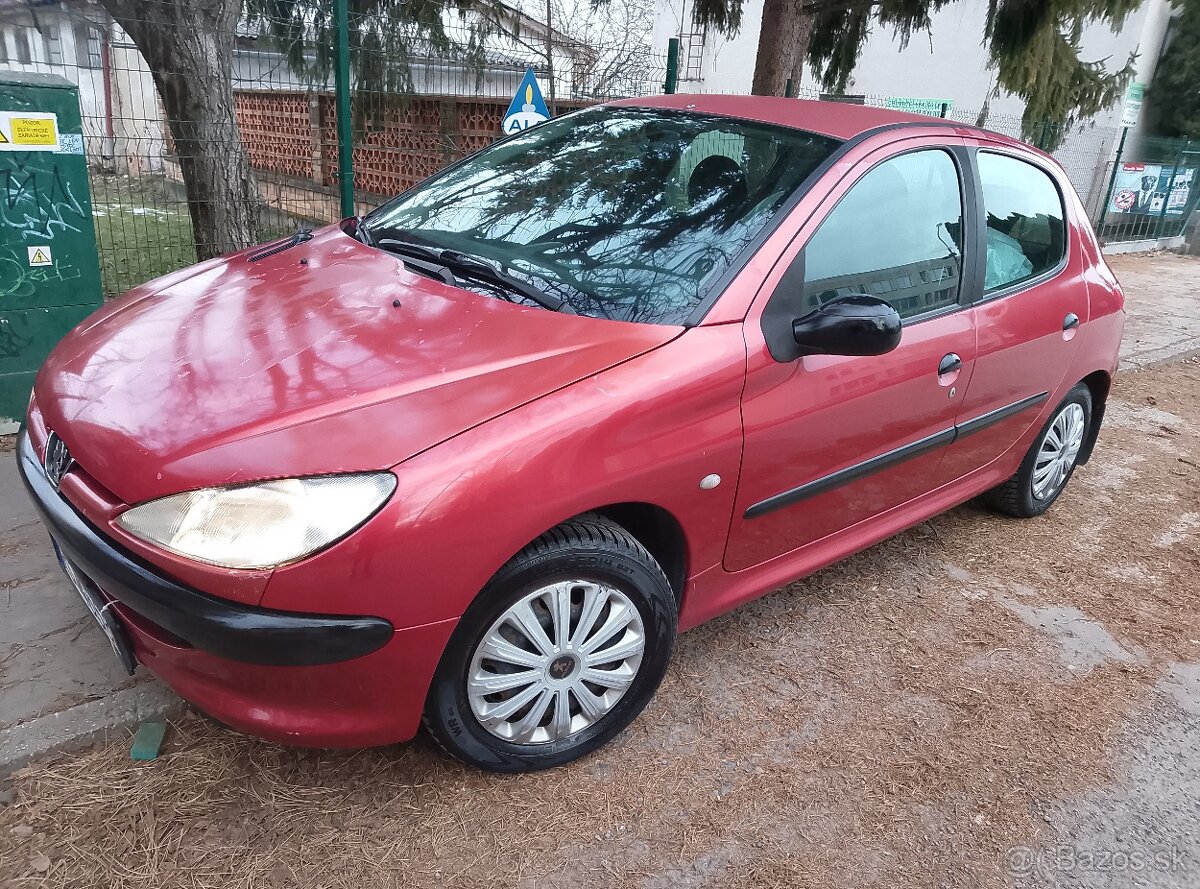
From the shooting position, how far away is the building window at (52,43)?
4.50 metres

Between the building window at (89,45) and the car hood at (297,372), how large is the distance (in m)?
2.76

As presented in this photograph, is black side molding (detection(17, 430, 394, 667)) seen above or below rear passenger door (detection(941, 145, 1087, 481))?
below

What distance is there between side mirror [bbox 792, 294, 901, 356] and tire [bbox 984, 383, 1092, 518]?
1.85 metres

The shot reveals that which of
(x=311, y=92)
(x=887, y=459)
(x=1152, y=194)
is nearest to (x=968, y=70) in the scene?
(x=1152, y=194)

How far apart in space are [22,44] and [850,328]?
4.59 meters

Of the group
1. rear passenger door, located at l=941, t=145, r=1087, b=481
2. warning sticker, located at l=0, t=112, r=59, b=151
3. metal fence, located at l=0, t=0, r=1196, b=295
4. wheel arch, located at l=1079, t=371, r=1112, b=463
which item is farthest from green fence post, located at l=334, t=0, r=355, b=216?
wheel arch, located at l=1079, t=371, r=1112, b=463

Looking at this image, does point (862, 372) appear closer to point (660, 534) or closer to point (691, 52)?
point (660, 534)

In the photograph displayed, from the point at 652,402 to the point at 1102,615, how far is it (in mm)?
2389

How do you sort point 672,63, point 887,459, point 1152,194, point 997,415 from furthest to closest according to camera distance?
1. point 1152,194
2. point 672,63
3. point 997,415
4. point 887,459

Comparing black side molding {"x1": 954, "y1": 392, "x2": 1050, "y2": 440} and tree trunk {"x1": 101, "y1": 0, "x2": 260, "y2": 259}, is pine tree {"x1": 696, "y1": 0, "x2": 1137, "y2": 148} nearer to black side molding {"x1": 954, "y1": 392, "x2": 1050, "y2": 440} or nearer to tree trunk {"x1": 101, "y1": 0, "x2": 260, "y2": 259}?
tree trunk {"x1": 101, "y1": 0, "x2": 260, "y2": 259}

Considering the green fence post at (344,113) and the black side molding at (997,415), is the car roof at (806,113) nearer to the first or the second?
the black side molding at (997,415)

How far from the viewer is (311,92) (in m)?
5.52

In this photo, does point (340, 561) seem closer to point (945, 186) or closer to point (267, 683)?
point (267, 683)

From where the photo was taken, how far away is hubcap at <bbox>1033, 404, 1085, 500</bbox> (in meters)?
3.98
